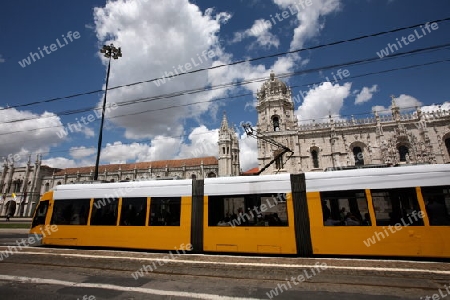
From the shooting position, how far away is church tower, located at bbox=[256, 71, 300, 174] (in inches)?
1459

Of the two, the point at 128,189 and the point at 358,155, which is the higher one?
the point at 358,155

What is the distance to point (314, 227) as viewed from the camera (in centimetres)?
789

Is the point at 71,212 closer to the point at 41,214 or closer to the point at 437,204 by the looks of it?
the point at 41,214

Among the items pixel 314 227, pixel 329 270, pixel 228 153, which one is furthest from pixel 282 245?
pixel 228 153

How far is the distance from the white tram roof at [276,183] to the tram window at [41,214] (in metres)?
1.15

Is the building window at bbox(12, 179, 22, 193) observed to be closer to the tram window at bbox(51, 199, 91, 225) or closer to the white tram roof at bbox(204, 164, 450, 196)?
the tram window at bbox(51, 199, 91, 225)

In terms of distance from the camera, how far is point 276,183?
848 centimetres

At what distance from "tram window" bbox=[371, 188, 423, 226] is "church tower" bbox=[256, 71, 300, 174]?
2829cm

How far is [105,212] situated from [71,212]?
6.12 feet

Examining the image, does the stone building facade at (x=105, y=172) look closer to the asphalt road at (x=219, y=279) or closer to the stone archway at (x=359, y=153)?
the stone archway at (x=359, y=153)

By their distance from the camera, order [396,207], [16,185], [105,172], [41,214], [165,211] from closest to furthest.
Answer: [396,207]
[165,211]
[41,214]
[105,172]
[16,185]

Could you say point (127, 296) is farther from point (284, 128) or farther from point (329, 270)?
point (284, 128)

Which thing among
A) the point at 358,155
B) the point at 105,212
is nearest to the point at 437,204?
the point at 105,212

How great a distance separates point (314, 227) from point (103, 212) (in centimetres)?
830
